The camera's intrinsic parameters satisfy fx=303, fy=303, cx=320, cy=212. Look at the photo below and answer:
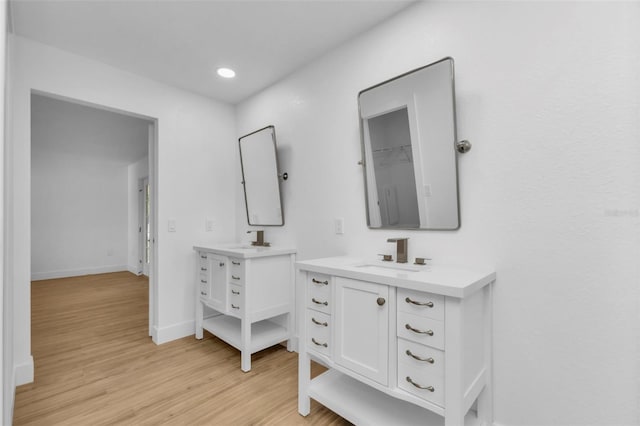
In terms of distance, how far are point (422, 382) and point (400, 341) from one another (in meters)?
0.18

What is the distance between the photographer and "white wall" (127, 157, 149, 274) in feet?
20.7

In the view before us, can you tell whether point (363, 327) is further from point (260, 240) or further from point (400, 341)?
point (260, 240)

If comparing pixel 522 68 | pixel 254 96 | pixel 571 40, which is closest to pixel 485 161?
pixel 522 68

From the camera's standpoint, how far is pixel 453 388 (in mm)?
1194

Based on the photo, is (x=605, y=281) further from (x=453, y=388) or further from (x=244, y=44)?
(x=244, y=44)

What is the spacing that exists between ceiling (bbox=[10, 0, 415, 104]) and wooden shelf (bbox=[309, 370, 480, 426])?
227 cm

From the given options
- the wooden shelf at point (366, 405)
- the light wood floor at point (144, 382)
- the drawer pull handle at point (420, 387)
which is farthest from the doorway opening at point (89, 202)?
the drawer pull handle at point (420, 387)

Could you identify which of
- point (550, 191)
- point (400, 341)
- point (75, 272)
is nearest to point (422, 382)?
point (400, 341)

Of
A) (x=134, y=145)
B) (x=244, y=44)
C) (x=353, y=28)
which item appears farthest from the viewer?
(x=134, y=145)

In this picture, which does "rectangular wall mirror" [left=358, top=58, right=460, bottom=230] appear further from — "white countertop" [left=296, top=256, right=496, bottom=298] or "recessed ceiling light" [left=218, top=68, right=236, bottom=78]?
"recessed ceiling light" [left=218, top=68, right=236, bottom=78]

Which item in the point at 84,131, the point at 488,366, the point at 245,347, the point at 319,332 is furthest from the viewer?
the point at 84,131

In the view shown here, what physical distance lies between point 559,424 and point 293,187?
217 centimetres

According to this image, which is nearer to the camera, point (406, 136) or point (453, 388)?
point (453, 388)

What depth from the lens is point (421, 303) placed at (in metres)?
1.29
